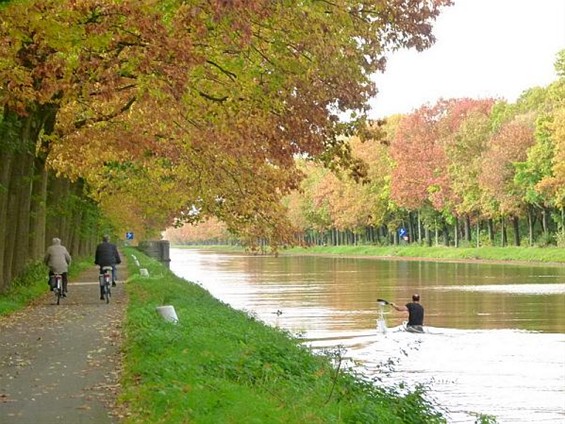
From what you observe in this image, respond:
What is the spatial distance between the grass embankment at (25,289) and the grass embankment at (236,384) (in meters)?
5.58

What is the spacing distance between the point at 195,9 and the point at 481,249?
80391 millimetres

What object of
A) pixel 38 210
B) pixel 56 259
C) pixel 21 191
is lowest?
pixel 56 259

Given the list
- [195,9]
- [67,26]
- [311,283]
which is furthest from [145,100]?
[311,283]

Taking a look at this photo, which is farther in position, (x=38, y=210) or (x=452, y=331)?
(x=38, y=210)

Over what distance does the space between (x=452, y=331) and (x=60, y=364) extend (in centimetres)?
1769

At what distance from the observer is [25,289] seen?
2928cm

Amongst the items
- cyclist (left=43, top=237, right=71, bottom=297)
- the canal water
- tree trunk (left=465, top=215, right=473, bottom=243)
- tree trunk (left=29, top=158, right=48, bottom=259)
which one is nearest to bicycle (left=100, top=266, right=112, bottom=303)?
cyclist (left=43, top=237, right=71, bottom=297)

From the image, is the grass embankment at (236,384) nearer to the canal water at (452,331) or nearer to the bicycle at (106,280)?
the canal water at (452,331)

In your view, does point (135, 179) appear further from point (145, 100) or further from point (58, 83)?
point (58, 83)

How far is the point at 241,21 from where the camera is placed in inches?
519

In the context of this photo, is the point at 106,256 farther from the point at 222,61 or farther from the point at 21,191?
the point at 222,61

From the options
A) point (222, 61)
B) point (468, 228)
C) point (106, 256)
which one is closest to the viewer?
point (222, 61)

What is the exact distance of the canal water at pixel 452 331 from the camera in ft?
64.9

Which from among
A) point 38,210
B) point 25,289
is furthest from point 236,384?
point 38,210
